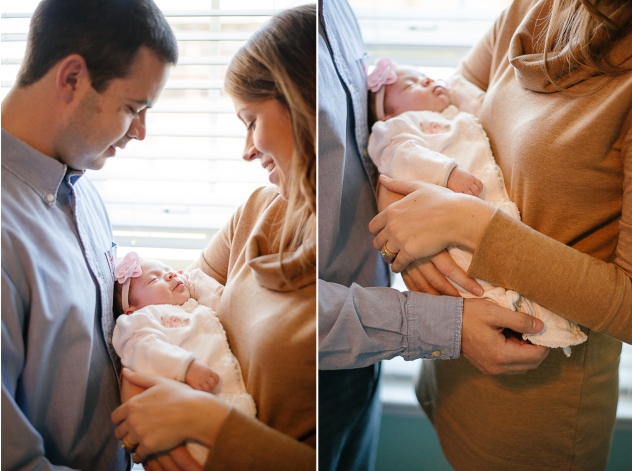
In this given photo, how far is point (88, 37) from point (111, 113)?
0.09 metres

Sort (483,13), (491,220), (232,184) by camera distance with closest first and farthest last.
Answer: (232,184)
(491,220)
(483,13)

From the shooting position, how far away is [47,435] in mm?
651

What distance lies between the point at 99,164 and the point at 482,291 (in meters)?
0.64

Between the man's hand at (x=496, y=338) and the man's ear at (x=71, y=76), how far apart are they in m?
0.67

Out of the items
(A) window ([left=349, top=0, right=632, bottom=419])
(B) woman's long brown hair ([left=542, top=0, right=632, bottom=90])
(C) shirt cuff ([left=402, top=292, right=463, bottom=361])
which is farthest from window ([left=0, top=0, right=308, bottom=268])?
(A) window ([left=349, top=0, right=632, bottom=419])

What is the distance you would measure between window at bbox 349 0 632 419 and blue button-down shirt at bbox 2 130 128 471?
107 centimetres

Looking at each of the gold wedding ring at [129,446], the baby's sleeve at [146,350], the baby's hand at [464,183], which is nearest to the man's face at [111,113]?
the baby's sleeve at [146,350]

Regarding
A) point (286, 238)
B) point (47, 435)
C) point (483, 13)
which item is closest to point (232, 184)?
point (286, 238)

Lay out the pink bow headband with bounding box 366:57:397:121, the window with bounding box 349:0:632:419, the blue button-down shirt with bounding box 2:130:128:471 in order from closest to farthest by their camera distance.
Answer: the blue button-down shirt with bounding box 2:130:128:471
the pink bow headband with bounding box 366:57:397:121
the window with bounding box 349:0:632:419

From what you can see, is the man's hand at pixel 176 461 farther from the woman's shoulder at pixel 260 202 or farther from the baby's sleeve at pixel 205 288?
the woman's shoulder at pixel 260 202

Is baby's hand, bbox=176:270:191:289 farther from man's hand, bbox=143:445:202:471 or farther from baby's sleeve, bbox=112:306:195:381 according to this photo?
man's hand, bbox=143:445:202:471

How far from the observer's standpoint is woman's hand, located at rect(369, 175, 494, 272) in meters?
0.89

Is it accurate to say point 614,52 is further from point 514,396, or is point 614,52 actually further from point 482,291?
point 514,396

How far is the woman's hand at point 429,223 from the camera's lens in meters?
0.89
